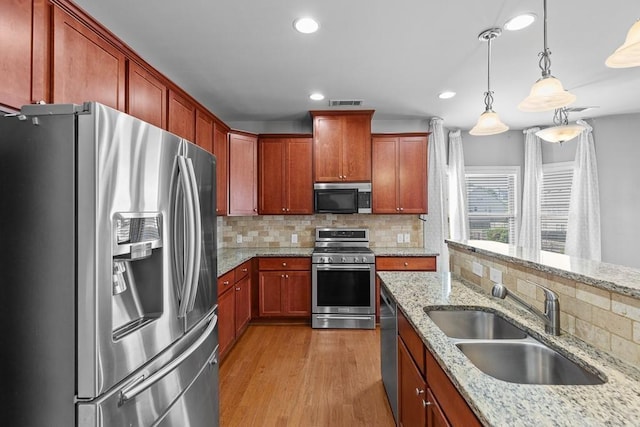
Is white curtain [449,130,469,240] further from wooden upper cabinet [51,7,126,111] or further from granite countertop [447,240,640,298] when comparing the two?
wooden upper cabinet [51,7,126,111]

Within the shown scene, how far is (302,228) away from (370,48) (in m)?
2.55

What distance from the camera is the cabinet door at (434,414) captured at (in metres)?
1.09

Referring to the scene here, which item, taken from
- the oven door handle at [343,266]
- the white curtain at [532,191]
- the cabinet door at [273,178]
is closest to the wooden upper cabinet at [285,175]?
the cabinet door at [273,178]

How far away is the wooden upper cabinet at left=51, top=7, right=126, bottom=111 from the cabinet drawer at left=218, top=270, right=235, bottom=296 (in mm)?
1513

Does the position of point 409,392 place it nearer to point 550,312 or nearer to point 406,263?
point 550,312

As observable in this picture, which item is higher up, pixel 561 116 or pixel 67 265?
pixel 561 116

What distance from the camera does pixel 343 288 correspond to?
148 inches

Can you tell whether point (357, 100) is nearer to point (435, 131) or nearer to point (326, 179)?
point (326, 179)

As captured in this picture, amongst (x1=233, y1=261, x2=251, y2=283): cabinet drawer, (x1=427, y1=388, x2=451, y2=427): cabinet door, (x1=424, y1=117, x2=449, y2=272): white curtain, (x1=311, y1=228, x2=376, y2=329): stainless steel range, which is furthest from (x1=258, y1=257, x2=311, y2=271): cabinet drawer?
(x1=427, y1=388, x2=451, y2=427): cabinet door

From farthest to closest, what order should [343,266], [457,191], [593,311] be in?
[457,191], [343,266], [593,311]

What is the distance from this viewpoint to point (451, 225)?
4695 mm

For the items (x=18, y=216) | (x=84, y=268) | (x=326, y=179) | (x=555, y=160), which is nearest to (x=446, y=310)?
(x=84, y=268)

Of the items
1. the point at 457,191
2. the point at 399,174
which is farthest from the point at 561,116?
the point at 399,174

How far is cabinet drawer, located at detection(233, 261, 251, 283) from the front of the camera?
10.7ft
